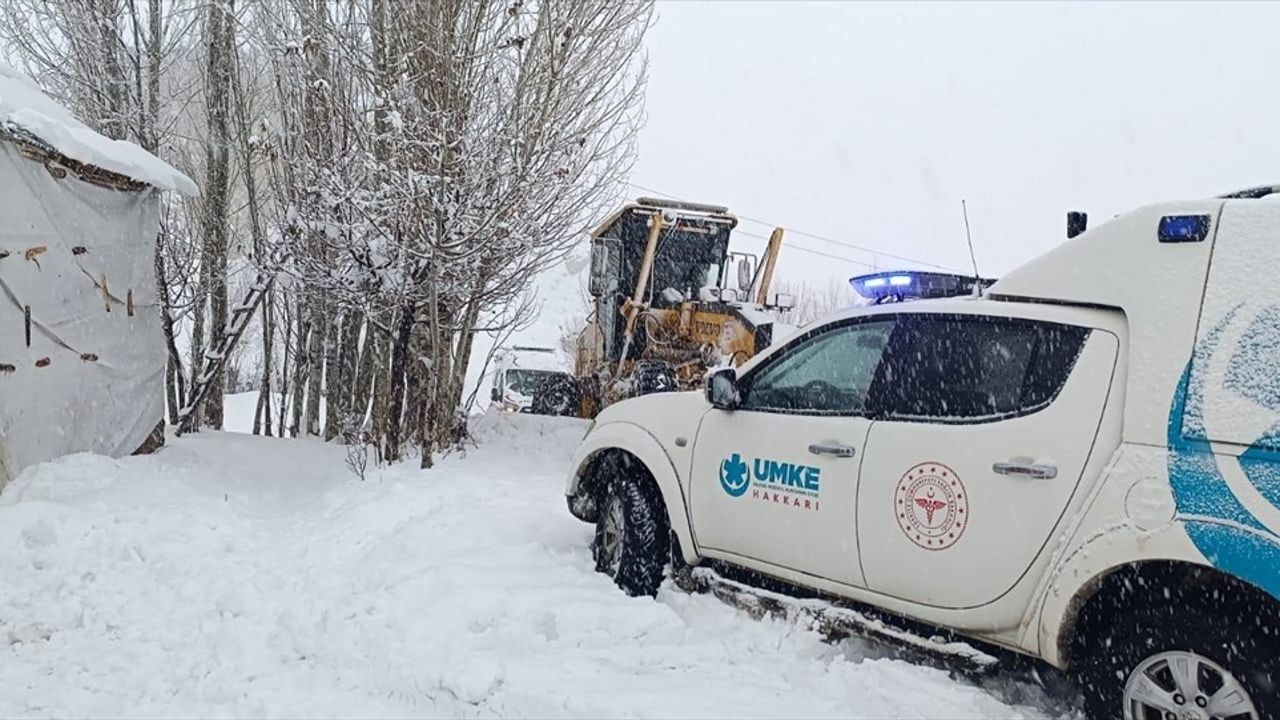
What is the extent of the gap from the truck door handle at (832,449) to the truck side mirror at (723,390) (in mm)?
634

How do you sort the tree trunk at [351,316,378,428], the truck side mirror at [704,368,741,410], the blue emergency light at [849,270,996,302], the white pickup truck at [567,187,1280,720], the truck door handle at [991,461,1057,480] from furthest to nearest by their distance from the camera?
the tree trunk at [351,316,378,428], the truck side mirror at [704,368,741,410], the blue emergency light at [849,270,996,302], the truck door handle at [991,461,1057,480], the white pickup truck at [567,187,1280,720]

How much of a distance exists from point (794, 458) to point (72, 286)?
24.6 ft

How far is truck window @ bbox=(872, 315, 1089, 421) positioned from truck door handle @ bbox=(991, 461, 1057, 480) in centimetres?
23

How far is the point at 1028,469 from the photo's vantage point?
3645mm

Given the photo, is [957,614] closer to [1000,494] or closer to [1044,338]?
[1000,494]

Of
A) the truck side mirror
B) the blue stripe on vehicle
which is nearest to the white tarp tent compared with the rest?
the truck side mirror

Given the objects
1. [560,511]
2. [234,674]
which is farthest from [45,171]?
[234,674]

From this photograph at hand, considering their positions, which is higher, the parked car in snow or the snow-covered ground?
the parked car in snow

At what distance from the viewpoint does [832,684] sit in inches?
157

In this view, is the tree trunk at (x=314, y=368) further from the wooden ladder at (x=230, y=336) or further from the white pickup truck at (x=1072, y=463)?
the white pickup truck at (x=1072, y=463)

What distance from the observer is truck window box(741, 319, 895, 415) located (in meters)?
4.50

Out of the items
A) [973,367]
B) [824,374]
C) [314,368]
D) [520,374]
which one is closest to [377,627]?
[824,374]

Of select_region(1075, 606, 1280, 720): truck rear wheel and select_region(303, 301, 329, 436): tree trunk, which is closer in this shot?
select_region(1075, 606, 1280, 720): truck rear wheel

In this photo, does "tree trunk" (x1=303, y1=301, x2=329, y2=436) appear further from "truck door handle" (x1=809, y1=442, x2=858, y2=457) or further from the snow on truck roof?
"truck door handle" (x1=809, y1=442, x2=858, y2=457)
